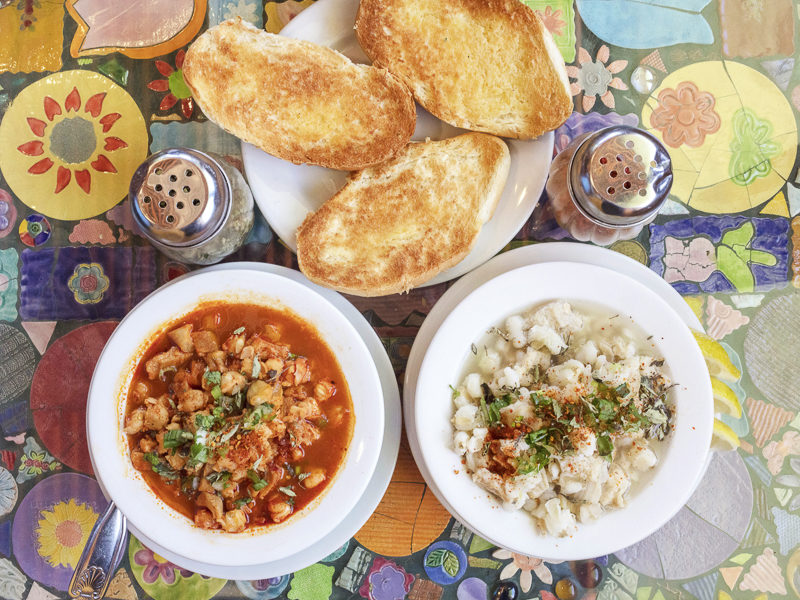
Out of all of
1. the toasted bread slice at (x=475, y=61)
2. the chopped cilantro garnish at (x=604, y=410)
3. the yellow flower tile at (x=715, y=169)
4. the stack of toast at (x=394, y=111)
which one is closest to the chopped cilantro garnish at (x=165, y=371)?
the stack of toast at (x=394, y=111)

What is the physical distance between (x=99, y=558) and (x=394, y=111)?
2.46 meters

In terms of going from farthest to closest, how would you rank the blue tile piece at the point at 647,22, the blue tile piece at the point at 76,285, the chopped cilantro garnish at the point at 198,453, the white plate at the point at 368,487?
the blue tile piece at the point at 647,22, the blue tile piece at the point at 76,285, the white plate at the point at 368,487, the chopped cilantro garnish at the point at 198,453

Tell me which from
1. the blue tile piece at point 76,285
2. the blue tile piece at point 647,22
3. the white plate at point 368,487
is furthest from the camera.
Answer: the blue tile piece at point 647,22

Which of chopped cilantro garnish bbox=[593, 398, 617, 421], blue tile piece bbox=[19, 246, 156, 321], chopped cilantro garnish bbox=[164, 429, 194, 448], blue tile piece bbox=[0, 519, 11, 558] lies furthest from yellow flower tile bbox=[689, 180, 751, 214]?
blue tile piece bbox=[0, 519, 11, 558]

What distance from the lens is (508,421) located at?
2.40 meters

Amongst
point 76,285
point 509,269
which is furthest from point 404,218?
point 76,285

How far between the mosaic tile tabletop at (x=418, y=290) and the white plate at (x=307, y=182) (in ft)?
0.89

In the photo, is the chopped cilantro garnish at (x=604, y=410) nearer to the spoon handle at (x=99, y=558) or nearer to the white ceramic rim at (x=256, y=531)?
the white ceramic rim at (x=256, y=531)

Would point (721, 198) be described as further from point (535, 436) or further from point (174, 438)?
point (174, 438)

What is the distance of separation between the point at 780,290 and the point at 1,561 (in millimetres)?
4201

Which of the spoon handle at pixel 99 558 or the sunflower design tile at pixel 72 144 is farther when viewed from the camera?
the sunflower design tile at pixel 72 144

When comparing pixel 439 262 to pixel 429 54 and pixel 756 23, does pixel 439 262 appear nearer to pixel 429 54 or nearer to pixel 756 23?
pixel 429 54

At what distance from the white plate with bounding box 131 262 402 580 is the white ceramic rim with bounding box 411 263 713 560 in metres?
0.22

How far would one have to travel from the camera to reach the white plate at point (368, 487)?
2.60 meters
